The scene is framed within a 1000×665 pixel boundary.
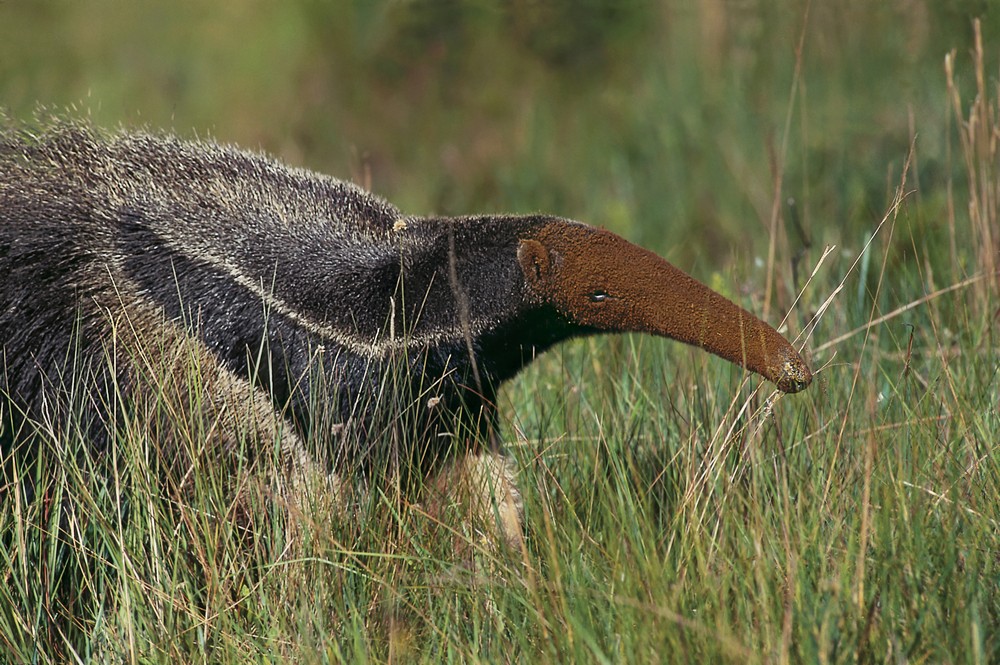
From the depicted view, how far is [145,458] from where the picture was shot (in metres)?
3.61

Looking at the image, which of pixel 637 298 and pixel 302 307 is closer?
pixel 637 298

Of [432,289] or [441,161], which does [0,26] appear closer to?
[441,161]

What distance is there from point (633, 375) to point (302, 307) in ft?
4.30

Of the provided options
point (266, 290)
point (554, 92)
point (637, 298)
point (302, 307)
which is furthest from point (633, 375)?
point (554, 92)

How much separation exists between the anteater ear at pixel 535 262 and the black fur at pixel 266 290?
0.13ft

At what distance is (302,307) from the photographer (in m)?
4.10

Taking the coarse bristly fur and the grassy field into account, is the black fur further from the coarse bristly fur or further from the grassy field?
the grassy field

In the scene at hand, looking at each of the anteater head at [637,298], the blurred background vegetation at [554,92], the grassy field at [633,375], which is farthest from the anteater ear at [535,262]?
the blurred background vegetation at [554,92]

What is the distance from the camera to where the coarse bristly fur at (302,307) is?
3.83 metres

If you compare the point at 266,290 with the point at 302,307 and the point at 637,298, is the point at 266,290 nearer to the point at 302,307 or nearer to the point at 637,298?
the point at 302,307

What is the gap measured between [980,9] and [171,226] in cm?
516

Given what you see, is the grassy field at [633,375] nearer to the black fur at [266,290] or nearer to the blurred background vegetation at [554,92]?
the blurred background vegetation at [554,92]

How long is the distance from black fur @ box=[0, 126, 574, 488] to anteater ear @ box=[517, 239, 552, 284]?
0.13ft

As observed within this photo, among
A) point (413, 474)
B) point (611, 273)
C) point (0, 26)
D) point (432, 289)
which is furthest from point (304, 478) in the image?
point (0, 26)
